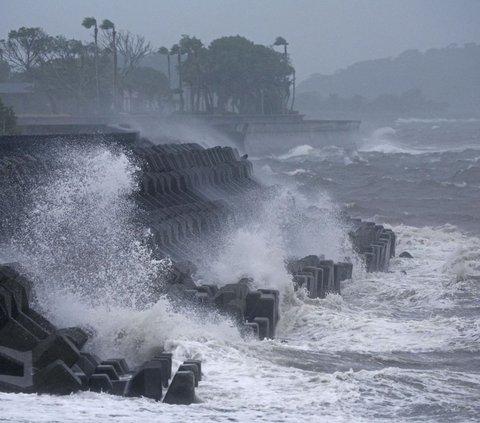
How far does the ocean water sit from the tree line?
4858cm

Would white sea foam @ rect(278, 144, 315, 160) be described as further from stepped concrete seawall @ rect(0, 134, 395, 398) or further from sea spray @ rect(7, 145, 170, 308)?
sea spray @ rect(7, 145, 170, 308)

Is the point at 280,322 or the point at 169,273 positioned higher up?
the point at 169,273

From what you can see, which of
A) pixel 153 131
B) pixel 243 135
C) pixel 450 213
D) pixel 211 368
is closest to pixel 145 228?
pixel 211 368

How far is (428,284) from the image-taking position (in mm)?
19281

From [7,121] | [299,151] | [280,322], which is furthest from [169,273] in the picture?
[299,151]

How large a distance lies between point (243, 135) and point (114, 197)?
4823 cm

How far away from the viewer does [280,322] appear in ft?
47.4

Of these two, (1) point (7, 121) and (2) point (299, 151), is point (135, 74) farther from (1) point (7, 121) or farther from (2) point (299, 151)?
(1) point (7, 121)

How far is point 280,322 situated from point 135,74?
240 ft

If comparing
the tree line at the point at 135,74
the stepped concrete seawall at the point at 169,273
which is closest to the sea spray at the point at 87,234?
the stepped concrete seawall at the point at 169,273

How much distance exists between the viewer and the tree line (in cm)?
7250

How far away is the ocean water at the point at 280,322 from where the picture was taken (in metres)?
9.67

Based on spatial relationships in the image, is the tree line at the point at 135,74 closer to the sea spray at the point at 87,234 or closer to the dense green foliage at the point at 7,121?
the dense green foliage at the point at 7,121

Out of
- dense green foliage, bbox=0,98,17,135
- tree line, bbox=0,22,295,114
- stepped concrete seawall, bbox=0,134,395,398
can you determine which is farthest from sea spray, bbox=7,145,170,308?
tree line, bbox=0,22,295,114
